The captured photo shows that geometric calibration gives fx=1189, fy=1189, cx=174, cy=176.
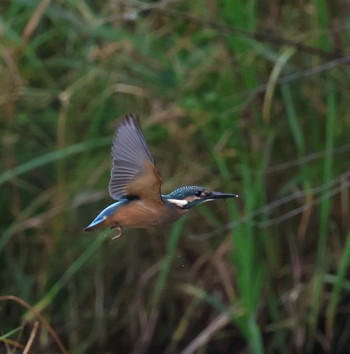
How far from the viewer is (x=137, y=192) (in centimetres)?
125

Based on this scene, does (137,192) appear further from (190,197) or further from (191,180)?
(191,180)

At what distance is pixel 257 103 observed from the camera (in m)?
3.25

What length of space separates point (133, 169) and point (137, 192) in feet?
0.08

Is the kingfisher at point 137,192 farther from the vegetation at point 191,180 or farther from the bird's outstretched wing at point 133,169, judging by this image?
the vegetation at point 191,180

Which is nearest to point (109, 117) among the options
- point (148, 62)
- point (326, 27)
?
point (148, 62)

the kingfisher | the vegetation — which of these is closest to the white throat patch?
the kingfisher

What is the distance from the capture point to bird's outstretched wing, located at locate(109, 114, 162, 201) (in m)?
1.24

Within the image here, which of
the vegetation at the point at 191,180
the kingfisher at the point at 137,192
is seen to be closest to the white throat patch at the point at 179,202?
the kingfisher at the point at 137,192

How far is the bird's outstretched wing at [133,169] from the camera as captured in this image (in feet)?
4.08

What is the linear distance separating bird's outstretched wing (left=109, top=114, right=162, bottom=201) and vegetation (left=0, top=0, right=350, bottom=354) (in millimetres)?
1767

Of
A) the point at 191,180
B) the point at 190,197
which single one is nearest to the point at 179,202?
the point at 190,197

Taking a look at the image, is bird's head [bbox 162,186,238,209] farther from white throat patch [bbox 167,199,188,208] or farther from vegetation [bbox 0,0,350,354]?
vegetation [bbox 0,0,350,354]

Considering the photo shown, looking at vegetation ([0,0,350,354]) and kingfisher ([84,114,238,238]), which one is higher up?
kingfisher ([84,114,238,238])

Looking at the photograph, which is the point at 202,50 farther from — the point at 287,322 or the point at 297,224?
the point at 287,322
